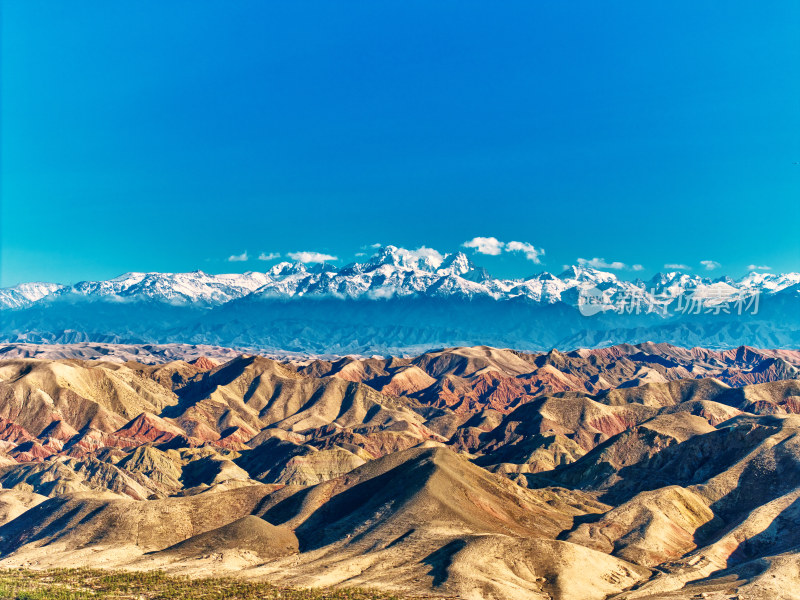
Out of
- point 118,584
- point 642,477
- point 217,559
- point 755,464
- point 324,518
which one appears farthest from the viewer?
point 642,477

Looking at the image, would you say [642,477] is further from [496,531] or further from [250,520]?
[250,520]

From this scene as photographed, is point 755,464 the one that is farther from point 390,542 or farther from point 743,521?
point 390,542

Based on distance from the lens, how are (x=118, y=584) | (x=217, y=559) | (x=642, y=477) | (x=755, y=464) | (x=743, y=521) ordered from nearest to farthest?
(x=118, y=584) → (x=217, y=559) → (x=743, y=521) → (x=755, y=464) → (x=642, y=477)

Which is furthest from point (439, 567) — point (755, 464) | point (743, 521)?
point (755, 464)

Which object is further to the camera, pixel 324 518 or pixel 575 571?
pixel 324 518

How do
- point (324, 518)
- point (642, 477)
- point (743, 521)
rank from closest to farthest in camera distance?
point (743, 521), point (324, 518), point (642, 477)

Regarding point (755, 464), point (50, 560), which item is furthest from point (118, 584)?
point (755, 464)

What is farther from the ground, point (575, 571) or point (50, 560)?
point (50, 560)

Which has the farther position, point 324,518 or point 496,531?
point 324,518

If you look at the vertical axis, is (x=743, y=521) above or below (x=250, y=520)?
below
